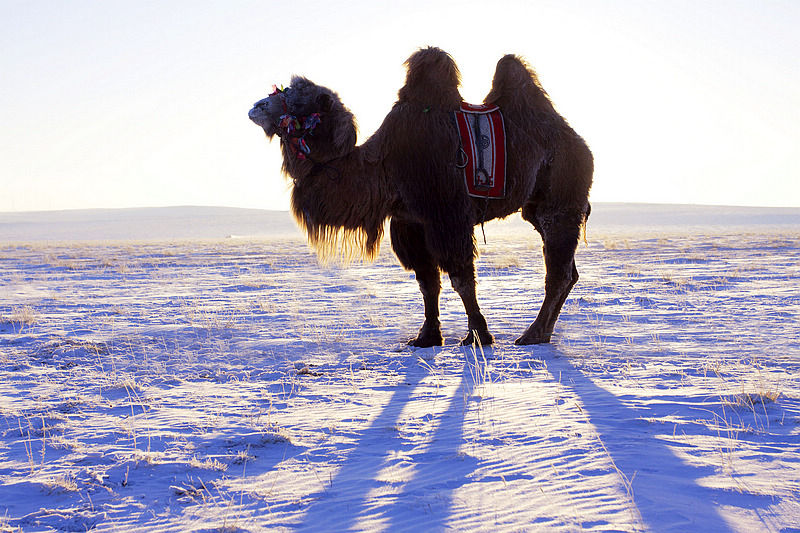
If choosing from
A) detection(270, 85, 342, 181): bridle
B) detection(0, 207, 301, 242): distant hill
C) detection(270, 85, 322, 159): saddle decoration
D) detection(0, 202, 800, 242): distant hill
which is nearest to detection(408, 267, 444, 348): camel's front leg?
detection(270, 85, 342, 181): bridle

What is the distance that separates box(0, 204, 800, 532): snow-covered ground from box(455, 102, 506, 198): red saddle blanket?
1517 mm

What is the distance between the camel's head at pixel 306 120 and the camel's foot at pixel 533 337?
2462 millimetres

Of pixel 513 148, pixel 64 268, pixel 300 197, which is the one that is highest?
pixel 513 148

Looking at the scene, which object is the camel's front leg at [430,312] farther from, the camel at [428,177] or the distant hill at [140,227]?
the distant hill at [140,227]

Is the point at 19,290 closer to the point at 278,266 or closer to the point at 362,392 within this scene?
Answer: the point at 278,266

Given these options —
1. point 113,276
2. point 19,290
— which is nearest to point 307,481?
point 19,290

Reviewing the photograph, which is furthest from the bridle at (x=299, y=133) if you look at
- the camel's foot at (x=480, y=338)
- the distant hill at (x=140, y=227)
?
the distant hill at (x=140, y=227)

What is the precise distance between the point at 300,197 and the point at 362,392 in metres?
1.91

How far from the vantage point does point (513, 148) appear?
607cm

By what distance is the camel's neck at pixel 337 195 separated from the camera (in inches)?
215

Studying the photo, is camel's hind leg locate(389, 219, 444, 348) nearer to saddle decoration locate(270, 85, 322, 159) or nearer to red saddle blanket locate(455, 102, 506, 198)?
red saddle blanket locate(455, 102, 506, 198)

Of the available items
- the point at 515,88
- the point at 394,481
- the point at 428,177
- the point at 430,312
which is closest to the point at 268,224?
the point at 515,88

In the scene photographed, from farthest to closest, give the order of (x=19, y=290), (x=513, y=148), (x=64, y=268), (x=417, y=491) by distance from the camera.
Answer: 1. (x=64, y=268)
2. (x=19, y=290)
3. (x=513, y=148)
4. (x=417, y=491)

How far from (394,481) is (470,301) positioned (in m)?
3.12
